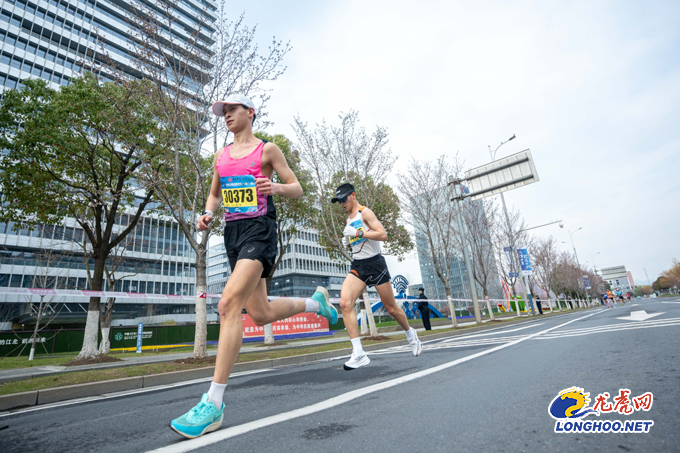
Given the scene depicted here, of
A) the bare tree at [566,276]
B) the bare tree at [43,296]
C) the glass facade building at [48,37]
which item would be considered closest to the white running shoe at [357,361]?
the bare tree at [43,296]

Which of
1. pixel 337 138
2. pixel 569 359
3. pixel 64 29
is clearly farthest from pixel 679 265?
pixel 64 29

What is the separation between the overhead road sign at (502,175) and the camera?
17109 mm

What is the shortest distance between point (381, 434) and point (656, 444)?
1104 millimetres

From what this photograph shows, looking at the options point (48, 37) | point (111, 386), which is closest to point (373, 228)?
point (111, 386)

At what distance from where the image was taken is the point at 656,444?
135 cm

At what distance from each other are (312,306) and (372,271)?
1068mm

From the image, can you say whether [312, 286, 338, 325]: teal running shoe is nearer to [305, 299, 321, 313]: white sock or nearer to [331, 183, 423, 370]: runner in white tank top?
[305, 299, 321, 313]: white sock

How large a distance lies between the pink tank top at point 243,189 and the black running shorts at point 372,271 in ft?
7.18

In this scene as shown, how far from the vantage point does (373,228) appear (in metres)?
4.62

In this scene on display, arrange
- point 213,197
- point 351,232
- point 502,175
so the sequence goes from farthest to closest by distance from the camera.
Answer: point 502,175 → point 351,232 → point 213,197

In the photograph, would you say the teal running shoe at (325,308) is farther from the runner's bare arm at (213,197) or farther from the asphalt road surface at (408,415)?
the runner's bare arm at (213,197)

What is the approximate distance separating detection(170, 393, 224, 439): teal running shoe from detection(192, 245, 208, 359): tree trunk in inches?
273

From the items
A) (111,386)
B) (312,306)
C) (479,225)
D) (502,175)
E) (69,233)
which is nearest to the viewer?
(312,306)

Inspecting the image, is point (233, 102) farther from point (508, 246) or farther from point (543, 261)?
point (543, 261)
